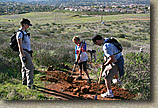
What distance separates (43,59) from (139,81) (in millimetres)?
3284

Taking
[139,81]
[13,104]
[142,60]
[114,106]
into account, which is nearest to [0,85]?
[13,104]

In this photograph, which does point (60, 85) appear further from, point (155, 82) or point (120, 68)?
point (155, 82)

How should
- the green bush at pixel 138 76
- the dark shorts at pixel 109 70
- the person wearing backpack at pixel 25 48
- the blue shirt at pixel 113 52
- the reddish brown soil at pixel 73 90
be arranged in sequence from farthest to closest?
the green bush at pixel 138 76 → the reddish brown soil at pixel 73 90 → the person wearing backpack at pixel 25 48 → the dark shorts at pixel 109 70 → the blue shirt at pixel 113 52

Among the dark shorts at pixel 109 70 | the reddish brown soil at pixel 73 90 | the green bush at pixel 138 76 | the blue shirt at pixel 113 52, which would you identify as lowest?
the reddish brown soil at pixel 73 90

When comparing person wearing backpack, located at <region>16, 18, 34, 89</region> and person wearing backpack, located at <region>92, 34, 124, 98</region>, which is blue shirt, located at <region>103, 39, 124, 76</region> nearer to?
person wearing backpack, located at <region>92, 34, 124, 98</region>

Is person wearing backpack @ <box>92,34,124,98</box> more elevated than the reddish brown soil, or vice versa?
person wearing backpack @ <box>92,34,124,98</box>

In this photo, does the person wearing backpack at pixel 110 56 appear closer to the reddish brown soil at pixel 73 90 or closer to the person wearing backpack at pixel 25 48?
the reddish brown soil at pixel 73 90

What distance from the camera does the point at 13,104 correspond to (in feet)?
11.0

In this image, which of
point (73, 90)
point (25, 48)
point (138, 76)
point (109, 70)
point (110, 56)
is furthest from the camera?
point (138, 76)

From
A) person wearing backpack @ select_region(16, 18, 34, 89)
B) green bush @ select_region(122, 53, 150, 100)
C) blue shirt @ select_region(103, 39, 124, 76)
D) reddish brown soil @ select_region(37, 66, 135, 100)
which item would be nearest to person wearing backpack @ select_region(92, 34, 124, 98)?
blue shirt @ select_region(103, 39, 124, 76)

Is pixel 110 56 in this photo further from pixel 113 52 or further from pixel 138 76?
pixel 138 76

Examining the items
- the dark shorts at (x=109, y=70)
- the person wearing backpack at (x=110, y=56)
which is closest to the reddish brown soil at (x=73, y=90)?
the person wearing backpack at (x=110, y=56)

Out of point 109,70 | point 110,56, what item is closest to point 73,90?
point 109,70

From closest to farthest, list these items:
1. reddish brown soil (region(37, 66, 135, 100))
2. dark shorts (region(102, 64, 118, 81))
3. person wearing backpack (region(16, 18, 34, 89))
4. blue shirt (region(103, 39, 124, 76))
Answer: blue shirt (region(103, 39, 124, 76)) < dark shorts (region(102, 64, 118, 81)) < person wearing backpack (region(16, 18, 34, 89)) < reddish brown soil (region(37, 66, 135, 100))
